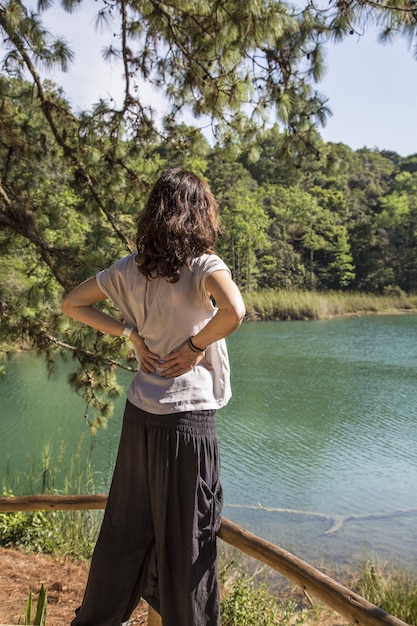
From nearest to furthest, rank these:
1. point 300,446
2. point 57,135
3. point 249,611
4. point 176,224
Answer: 1. point 176,224
2. point 249,611
3. point 57,135
4. point 300,446

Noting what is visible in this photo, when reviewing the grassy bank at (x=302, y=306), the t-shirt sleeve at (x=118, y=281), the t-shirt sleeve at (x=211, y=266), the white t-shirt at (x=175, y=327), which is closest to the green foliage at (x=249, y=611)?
the white t-shirt at (x=175, y=327)

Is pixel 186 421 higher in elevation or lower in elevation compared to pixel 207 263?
lower

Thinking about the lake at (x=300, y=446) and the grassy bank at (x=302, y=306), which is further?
the grassy bank at (x=302, y=306)

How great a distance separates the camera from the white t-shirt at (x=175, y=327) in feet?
4.32

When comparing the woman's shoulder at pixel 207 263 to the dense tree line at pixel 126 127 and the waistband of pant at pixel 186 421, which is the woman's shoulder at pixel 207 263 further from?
the dense tree line at pixel 126 127

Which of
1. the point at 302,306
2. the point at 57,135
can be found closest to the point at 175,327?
the point at 57,135

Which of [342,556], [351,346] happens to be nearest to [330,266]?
[351,346]

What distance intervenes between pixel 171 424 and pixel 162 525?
215 millimetres

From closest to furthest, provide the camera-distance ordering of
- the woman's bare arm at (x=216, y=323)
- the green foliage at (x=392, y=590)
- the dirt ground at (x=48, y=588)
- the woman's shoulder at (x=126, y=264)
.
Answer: the woman's bare arm at (x=216, y=323)
the woman's shoulder at (x=126, y=264)
the dirt ground at (x=48, y=588)
the green foliage at (x=392, y=590)

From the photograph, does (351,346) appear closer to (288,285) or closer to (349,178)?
(288,285)

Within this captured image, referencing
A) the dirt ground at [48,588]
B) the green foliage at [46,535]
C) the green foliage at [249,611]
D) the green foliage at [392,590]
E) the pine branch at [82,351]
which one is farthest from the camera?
the pine branch at [82,351]

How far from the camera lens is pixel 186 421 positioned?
1314 mm

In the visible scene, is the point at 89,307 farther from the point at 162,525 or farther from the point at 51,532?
the point at 51,532

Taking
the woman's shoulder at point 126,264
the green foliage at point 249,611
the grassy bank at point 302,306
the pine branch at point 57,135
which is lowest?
the green foliage at point 249,611
